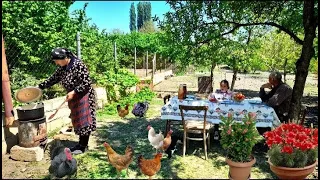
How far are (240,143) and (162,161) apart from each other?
1.74 m

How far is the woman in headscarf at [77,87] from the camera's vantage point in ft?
14.4

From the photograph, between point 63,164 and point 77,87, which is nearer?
point 63,164

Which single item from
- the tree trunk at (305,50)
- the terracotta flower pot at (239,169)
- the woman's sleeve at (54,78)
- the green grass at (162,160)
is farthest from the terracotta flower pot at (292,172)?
the woman's sleeve at (54,78)

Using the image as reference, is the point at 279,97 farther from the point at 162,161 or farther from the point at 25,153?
the point at 25,153

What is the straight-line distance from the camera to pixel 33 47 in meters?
6.66

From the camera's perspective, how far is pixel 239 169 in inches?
128

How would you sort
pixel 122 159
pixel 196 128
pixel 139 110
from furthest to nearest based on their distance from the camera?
1. pixel 139 110
2. pixel 196 128
3. pixel 122 159

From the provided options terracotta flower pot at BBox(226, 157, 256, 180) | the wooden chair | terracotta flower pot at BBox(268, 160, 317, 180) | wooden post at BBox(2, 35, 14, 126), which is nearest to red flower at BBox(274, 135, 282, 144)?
terracotta flower pot at BBox(268, 160, 317, 180)

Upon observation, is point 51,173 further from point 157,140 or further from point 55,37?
point 55,37

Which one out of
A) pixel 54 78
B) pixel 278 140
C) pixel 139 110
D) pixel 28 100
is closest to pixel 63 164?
pixel 28 100

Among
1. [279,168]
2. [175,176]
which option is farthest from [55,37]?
[279,168]

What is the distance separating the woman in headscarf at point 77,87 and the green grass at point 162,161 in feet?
1.66

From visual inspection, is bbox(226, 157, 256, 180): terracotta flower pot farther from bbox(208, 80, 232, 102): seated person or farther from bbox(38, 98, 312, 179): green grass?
bbox(208, 80, 232, 102): seated person

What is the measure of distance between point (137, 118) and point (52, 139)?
8.69 ft
